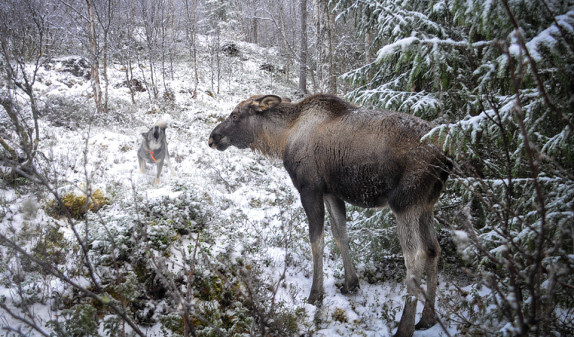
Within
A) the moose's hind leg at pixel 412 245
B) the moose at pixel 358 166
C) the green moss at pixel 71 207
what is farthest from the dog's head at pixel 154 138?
the moose's hind leg at pixel 412 245

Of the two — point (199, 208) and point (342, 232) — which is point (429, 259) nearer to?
point (342, 232)

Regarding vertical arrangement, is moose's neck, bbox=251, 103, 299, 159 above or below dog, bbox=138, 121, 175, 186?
above

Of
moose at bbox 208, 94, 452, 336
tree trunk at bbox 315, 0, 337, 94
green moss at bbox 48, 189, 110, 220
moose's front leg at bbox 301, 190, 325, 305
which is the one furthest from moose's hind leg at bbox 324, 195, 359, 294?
tree trunk at bbox 315, 0, 337, 94

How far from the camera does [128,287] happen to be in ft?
10.1

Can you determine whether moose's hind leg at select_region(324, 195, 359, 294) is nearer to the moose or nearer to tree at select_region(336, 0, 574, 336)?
the moose

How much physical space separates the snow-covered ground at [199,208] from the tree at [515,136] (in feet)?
4.16

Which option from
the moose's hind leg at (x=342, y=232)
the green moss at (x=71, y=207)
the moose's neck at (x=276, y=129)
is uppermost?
the moose's neck at (x=276, y=129)

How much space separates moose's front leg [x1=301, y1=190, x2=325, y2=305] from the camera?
4.00 metres

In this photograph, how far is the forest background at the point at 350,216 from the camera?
187 cm

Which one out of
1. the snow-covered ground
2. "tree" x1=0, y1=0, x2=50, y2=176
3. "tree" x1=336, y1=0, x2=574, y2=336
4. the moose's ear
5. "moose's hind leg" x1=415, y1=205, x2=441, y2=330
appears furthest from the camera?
the moose's ear

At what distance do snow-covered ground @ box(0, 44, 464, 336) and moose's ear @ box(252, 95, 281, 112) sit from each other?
2.87 ft

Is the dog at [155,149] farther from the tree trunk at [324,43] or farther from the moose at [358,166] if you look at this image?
the tree trunk at [324,43]

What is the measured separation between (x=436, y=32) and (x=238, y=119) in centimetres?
314

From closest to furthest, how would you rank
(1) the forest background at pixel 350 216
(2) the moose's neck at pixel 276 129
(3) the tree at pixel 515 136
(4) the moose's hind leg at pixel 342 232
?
(3) the tree at pixel 515 136 → (1) the forest background at pixel 350 216 → (4) the moose's hind leg at pixel 342 232 → (2) the moose's neck at pixel 276 129
